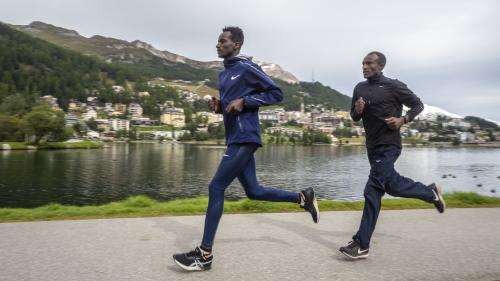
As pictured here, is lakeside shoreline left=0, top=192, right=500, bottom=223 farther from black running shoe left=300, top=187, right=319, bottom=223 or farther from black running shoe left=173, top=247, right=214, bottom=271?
black running shoe left=173, top=247, right=214, bottom=271

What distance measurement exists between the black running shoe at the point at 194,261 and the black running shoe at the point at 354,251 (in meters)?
1.19

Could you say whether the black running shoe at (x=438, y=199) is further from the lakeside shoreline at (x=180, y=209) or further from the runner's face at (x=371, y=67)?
the lakeside shoreline at (x=180, y=209)

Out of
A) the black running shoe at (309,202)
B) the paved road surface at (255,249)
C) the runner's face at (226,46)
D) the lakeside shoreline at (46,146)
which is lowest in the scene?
the lakeside shoreline at (46,146)

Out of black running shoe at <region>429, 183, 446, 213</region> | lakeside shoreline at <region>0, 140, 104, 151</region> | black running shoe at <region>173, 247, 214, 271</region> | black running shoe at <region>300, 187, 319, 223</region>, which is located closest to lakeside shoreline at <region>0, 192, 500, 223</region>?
black running shoe at <region>300, 187, 319, 223</region>

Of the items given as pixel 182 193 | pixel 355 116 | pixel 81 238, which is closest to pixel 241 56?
pixel 355 116

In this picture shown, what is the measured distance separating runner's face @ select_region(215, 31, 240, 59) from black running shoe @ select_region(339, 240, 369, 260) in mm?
1956

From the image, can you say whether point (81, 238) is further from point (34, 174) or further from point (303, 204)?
point (34, 174)

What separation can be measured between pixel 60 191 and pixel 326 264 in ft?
113

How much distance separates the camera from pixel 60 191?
34125 mm

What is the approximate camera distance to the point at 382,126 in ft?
13.5

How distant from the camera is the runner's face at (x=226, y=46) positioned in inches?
150

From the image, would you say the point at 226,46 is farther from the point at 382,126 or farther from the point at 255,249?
the point at 255,249

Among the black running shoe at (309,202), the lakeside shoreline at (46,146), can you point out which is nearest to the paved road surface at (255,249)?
the black running shoe at (309,202)

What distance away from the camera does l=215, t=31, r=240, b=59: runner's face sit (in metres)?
3.81
